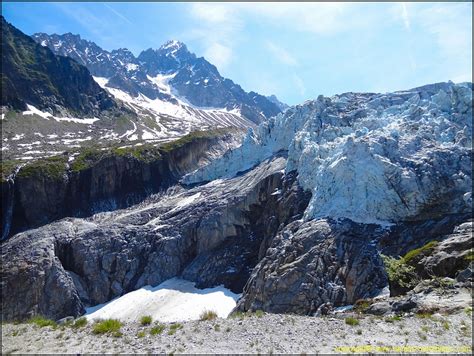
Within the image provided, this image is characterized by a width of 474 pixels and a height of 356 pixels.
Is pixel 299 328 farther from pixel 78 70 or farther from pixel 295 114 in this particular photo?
pixel 78 70

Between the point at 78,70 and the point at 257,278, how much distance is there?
175278 millimetres

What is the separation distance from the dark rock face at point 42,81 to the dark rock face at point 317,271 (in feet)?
444

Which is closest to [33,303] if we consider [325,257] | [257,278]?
[257,278]

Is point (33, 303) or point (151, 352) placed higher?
point (151, 352)

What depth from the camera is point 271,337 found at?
1641 cm

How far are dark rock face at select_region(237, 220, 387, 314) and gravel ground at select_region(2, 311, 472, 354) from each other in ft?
54.0

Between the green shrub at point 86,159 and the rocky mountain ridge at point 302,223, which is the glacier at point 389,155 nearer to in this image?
the rocky mountain ridge at point 302,223

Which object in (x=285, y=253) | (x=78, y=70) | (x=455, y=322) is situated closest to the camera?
(x=455, y=322)

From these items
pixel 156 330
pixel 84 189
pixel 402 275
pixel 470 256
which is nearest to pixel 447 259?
pixel 470 256

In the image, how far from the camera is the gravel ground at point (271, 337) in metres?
15.3

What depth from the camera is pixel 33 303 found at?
52031 millimetres

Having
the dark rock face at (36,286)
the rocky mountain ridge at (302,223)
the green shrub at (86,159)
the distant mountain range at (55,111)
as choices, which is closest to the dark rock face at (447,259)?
the rocky mountain ridge at (302,223)

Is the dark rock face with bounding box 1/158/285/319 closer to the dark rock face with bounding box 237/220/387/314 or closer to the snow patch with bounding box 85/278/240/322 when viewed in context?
the snow patch with bounding box 85/278/240/322

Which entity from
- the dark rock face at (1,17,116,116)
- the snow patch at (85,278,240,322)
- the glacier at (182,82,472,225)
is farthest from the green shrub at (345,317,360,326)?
the dark rock face at (1,17,116,116)
